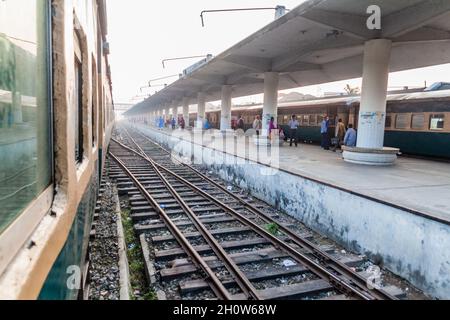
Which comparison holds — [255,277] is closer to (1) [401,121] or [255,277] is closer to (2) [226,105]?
(1) [401,121]

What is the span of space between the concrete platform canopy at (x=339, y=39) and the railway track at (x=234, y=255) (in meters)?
6.15

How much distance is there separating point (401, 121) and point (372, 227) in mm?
10929

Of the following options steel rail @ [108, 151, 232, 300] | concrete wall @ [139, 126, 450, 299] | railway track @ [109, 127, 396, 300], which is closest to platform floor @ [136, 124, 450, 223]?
concrete wall @ [139, 126, 450, 299]

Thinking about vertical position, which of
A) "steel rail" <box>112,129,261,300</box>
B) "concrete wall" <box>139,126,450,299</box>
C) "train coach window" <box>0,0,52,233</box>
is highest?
"train coach window" <box>0,0,52,233</box>

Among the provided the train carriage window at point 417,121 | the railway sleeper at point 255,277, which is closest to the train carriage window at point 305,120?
the train carriage window at point 417,121

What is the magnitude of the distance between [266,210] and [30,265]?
7.45m

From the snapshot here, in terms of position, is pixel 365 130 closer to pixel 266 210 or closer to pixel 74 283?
pixel 266 210

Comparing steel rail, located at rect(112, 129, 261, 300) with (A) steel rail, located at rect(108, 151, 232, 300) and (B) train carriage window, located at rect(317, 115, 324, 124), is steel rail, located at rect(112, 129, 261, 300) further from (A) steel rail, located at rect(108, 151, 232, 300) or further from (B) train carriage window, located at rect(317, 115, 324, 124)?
(B) train carriage window, located at rect(317, 115, 324, 124)

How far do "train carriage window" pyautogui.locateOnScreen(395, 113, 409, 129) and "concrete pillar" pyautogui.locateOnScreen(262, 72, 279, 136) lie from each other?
598 centimetres

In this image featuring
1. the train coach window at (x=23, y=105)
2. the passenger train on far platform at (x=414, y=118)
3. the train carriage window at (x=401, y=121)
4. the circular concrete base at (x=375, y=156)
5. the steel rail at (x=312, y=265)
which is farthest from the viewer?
the train carriage window at (x=401, y=121)

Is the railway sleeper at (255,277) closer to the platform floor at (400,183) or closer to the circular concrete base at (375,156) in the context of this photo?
the platform floor at (400,183)

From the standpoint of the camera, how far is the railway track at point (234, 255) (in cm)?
457

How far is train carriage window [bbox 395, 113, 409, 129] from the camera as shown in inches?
579
